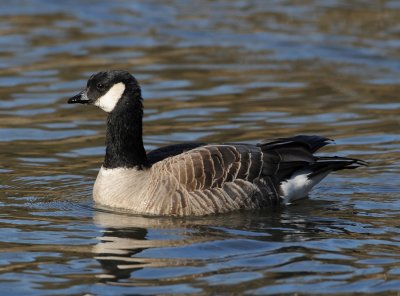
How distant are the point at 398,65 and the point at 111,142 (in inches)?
364

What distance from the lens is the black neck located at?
1250 cm

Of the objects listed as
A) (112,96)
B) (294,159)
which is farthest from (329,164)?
(112,96)

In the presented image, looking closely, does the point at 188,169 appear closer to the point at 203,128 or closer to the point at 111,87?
the point at 111,87

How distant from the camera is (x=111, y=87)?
12.6 meters

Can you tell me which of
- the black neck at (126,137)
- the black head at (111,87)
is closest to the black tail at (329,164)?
the black neck at (126,137)

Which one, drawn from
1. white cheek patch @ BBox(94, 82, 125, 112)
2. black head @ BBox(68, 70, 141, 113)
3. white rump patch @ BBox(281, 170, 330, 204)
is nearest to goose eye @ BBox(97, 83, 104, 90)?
black head @ BBox(68, 70, 141, 113)

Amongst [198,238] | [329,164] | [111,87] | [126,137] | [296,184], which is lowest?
[198,238]

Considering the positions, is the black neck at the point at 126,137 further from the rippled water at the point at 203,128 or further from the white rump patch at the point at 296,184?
the white rump patch at the point at 296,184

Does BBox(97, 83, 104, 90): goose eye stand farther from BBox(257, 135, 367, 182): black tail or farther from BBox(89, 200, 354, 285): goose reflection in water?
BBox(257, 135, 367, 182): black tail

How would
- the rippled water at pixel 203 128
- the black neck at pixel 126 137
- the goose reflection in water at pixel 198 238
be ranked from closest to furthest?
the rippled water at pixel 203 128 < the goose reflection in water at pixel 198 238 < the black neck at pixel 126 137

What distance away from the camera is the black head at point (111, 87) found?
1255 cm

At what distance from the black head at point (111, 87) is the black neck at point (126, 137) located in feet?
0.25

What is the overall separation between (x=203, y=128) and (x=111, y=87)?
3.95m

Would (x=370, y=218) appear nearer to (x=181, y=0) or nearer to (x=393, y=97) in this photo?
(x=393, y=97)
